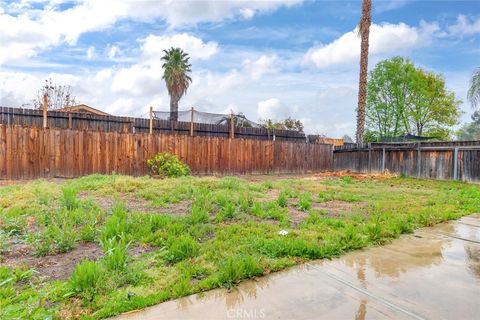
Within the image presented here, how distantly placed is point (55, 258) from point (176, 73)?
62.0ft

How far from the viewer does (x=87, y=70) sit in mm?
13008

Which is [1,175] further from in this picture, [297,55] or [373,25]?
[373,25]

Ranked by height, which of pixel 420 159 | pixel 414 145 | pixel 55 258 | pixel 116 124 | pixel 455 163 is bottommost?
pixel 55 258

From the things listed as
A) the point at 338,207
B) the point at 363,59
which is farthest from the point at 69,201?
the point at 363,59

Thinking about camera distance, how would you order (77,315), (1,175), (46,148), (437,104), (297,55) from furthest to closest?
(437,104) → (297,55) → (46,148) → (1,175) → (77,315)

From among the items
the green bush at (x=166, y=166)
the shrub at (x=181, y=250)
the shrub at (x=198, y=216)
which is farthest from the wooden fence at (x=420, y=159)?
the shrub at (x=181, y=250)

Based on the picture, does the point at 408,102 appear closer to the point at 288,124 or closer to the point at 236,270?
the point at 288,124

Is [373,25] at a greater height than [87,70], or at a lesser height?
greater

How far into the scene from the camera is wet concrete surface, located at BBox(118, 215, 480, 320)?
2.08 metres

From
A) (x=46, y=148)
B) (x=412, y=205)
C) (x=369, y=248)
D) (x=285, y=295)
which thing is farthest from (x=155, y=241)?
(x=46, y=148)

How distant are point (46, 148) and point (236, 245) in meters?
7.91

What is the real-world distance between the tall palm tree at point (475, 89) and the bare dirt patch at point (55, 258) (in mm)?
17402

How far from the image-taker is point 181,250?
3.08 meters

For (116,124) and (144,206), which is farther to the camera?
(116,124)
